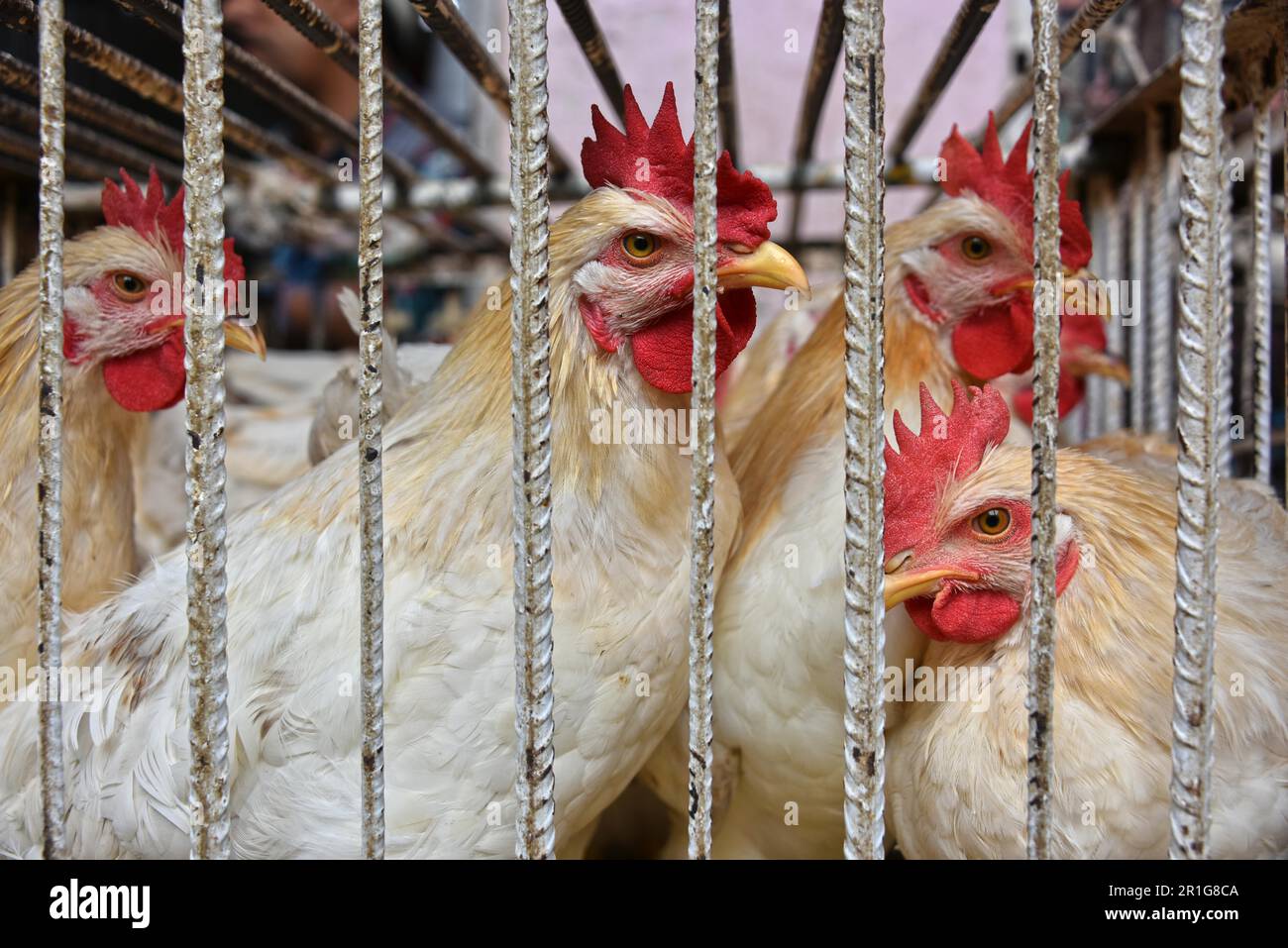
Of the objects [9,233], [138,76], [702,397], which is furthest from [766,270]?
[9,233]

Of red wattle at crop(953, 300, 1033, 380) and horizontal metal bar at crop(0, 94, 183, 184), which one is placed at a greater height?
horizontal metal bar at crop(0, 94, 183, 184)

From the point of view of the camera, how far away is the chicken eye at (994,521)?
5.38 ft

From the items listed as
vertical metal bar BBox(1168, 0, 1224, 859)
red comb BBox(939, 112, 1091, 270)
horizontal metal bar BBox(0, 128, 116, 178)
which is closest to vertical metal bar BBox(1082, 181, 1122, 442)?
red comb BBox(939, 112, 1091, 270)

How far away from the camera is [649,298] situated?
1646mm

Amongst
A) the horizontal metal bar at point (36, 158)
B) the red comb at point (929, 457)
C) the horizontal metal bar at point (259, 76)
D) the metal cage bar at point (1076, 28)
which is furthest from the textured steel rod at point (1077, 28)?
the horizontal metal bar at point (36, 158)

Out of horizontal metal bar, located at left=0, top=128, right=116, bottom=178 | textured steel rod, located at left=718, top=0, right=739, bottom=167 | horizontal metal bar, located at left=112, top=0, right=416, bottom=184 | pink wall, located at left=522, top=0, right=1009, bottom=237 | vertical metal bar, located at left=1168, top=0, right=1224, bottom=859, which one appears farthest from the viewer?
pink wall, located at left=522, top=0, right=1009, bottom=237

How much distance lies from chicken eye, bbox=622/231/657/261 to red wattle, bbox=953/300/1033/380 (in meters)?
0.84

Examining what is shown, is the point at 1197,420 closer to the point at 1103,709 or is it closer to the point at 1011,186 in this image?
the point at 1103,709

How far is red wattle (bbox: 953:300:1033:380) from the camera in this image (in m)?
2.11

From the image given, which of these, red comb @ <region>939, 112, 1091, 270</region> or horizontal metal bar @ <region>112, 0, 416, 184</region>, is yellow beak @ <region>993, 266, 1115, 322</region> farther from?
horizontal metal bar @ <region>112, 0, 416, 184</region>

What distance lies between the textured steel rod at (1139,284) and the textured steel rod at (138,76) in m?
2.69

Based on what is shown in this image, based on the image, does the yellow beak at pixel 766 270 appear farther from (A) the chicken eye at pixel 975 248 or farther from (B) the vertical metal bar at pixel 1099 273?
(B) the vertical metal bar at pixel 1099 273

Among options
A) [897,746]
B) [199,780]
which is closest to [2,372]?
[199,780]
